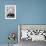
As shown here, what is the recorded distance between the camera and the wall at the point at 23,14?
3.75 metres

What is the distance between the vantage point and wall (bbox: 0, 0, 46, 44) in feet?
12.3

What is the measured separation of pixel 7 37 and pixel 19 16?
2.36 feet

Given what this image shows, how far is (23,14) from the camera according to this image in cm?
376

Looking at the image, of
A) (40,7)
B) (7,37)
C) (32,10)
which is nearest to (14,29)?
(7,37)

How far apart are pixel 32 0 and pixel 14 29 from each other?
3.33 ft

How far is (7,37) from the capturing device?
3756 mm

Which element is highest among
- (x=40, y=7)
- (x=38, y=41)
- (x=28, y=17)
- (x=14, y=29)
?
(x=40, y=7)

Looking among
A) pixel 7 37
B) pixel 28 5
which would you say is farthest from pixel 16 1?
pixel 7 37

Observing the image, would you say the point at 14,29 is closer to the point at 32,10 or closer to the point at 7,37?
the point at 7,37

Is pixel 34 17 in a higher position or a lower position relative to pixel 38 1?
lower

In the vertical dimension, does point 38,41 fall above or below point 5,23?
below

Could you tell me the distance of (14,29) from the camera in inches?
148

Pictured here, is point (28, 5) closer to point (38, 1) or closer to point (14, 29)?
point (38, 1)

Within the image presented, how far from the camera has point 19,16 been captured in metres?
3.76
